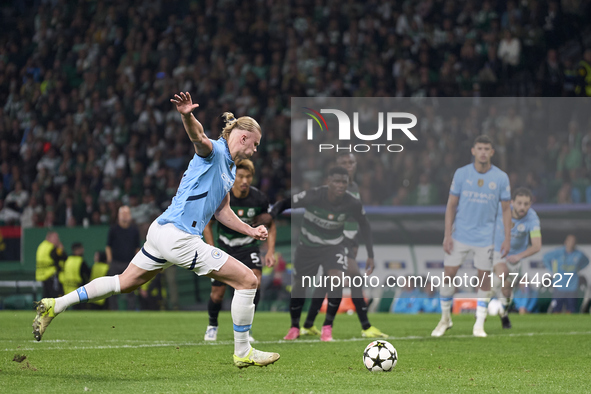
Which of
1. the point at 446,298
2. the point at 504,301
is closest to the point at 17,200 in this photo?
the point at 446,298

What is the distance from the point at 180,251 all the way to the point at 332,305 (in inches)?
167

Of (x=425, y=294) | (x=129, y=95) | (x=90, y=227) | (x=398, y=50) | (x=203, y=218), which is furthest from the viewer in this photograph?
(x=129, y=95)

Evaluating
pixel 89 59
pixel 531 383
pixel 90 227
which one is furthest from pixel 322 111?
pixel 89 59

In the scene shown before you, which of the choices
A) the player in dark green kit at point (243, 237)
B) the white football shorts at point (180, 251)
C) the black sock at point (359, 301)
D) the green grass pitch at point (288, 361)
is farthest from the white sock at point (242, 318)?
the black sock at point (359, 301)

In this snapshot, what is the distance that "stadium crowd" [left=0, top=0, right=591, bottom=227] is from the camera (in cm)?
1883

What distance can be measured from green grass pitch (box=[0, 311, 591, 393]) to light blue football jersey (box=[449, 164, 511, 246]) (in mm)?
1384

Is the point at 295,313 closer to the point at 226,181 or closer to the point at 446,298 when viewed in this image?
the point at 446,298

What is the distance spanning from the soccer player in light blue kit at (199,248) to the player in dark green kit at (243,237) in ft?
10.8

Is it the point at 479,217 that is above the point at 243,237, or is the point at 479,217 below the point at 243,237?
above

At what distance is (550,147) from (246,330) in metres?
7.76

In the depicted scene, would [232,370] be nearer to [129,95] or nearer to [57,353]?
[57,353]

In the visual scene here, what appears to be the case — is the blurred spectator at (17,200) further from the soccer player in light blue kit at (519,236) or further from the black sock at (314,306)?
the soccer player in light blue kit at (519,236)

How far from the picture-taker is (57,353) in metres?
7.86

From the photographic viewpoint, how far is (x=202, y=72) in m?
21.9
